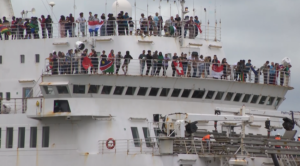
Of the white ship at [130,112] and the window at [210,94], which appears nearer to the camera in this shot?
the white ship at [130,112]

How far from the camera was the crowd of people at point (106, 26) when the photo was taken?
46562mm

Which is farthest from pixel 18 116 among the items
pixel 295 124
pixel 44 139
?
pixel 295 124

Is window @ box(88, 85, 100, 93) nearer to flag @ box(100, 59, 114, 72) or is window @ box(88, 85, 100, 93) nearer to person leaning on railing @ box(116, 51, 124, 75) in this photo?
flag @ box(100, 59, 114, 72)

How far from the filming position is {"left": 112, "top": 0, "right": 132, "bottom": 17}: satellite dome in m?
48.3

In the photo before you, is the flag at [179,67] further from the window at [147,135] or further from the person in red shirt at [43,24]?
the person in red shirt at [43,24]

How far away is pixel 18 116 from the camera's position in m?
45.4

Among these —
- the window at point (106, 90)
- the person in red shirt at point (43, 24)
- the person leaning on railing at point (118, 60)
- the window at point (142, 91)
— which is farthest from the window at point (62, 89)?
the person in red shirt at point (43, 24)

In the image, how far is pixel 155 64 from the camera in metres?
44.7

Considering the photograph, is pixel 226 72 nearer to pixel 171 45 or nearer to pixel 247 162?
pixel 171 45

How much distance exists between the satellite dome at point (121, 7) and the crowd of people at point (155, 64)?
363 centimetres

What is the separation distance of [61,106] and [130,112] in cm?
352

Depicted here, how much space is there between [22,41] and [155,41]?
23.5 ft

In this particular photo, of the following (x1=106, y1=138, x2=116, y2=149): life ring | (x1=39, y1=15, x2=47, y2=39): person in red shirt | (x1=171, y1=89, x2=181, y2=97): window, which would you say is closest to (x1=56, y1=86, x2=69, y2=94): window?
(x1=106, y1=138, x2=116, y2=149): life ring

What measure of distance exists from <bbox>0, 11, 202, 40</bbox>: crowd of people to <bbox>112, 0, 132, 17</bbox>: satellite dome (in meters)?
0.60
